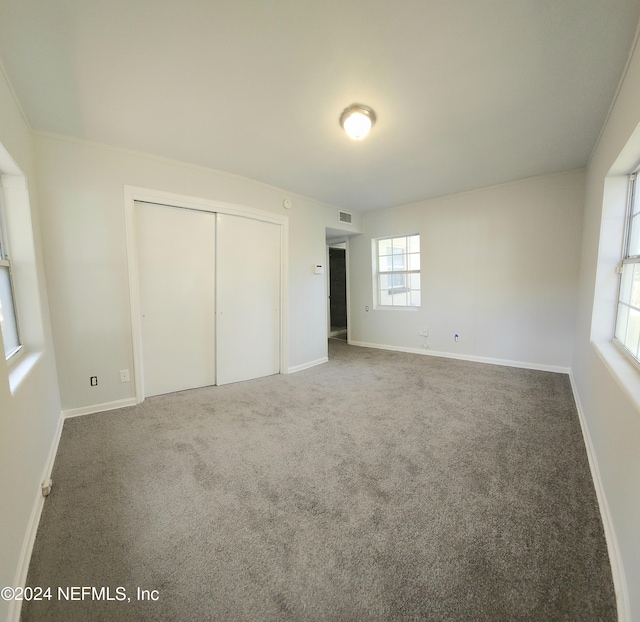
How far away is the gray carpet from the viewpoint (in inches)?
41.1

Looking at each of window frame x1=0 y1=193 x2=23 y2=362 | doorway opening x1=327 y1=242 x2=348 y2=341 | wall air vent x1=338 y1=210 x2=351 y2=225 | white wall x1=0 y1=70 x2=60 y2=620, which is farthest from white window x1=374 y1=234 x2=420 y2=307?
window frame x1=0 y1=193 x2=23 y2=362

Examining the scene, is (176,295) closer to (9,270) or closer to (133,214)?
(133,214)

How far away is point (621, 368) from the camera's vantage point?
1553 mm

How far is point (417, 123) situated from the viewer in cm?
222

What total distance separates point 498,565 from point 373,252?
4.46m

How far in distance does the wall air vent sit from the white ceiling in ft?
6.11

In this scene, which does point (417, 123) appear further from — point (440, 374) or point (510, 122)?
point (440, 374)

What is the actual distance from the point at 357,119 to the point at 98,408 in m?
3.40

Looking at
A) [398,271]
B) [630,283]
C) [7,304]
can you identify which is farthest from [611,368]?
[7,304]

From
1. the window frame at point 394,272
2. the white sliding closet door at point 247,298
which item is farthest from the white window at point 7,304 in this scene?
the window frame at point 394,272

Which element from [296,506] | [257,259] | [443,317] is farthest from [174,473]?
[443,317]

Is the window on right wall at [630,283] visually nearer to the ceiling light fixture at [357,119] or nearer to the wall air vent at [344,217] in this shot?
the ceiling light fixture at [357,119]

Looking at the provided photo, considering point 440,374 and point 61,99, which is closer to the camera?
point 61,99

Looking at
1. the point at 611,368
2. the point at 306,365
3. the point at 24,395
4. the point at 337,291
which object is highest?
the point at 337,291
